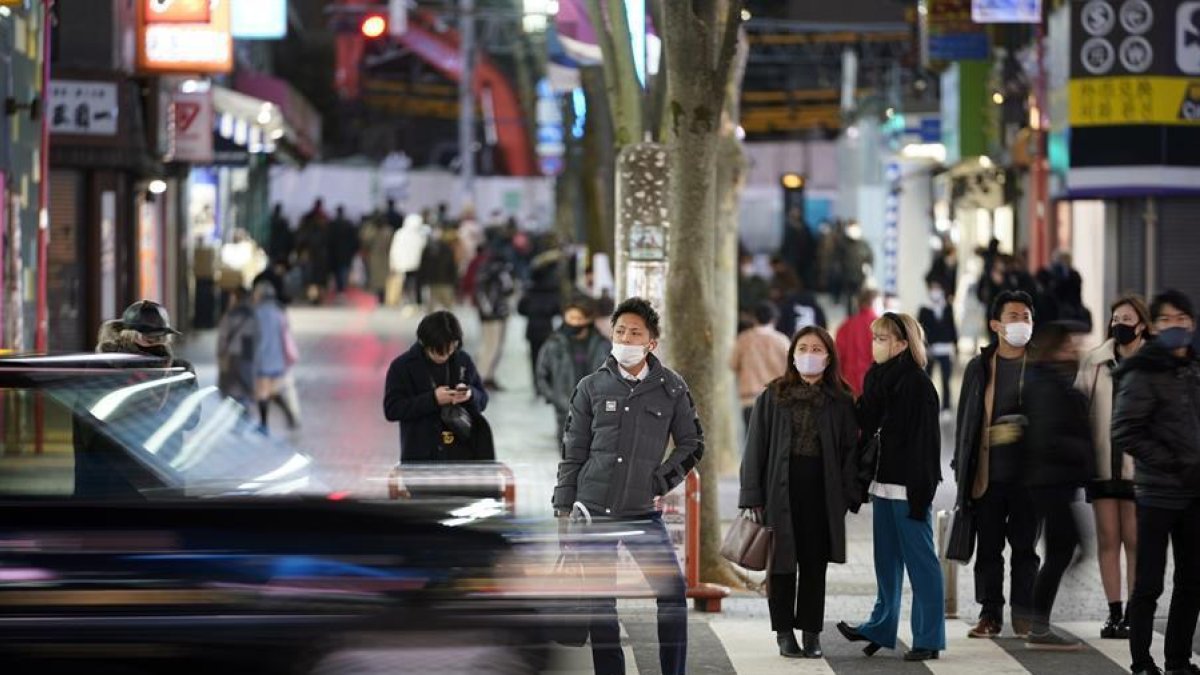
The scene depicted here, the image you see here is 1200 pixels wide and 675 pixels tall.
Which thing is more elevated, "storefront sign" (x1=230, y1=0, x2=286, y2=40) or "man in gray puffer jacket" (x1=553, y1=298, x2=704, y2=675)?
"storefront sign" (x1=230, y1=0, x2=286, y2=40)

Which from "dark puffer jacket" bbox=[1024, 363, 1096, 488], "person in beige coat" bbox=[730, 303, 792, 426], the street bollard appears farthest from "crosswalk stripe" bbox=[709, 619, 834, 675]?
"person in beige coat" bbox=[730, 303, 792, 426]

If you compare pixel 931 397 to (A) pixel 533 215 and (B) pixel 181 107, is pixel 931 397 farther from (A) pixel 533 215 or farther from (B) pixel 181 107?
(A) pixel 533 215

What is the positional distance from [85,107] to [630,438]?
55.5ft

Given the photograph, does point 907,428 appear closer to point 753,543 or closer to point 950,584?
point 753,543

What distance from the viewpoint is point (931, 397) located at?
11.2 meters

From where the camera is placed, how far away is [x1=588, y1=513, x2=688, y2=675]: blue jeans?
9305 mm

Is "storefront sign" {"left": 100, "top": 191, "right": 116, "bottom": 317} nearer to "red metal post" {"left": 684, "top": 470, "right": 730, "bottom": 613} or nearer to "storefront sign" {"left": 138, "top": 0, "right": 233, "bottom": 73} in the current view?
"storefront sign" {"left": 138, "top": 0, "right": 233, "bottom": 73}

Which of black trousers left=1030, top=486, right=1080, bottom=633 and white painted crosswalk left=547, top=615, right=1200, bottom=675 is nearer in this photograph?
white painted crosswalk left=547, top=615, right=1200, bottom=675

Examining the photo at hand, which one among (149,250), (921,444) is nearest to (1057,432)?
(921,444)

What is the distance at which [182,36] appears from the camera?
87.8 feet

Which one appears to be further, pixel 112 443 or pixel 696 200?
pixel 696 200

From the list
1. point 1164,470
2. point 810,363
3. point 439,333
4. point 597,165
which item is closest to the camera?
point 1164,470

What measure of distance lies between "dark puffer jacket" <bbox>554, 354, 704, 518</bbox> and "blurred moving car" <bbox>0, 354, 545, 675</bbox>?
306 cm

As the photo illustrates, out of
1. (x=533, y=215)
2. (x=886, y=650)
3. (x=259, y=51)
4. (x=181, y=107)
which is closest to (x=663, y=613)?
(x=886, y=650)
